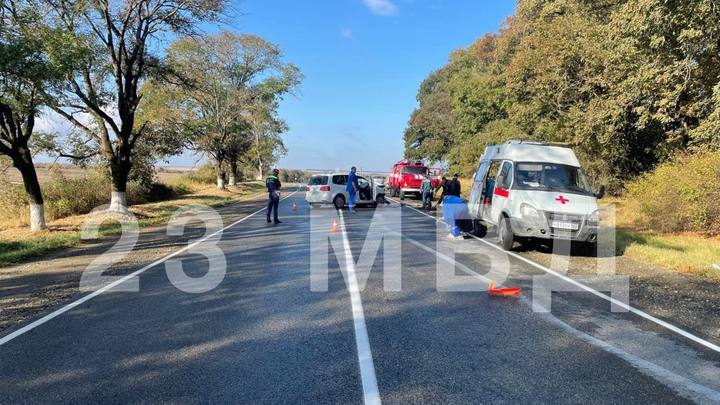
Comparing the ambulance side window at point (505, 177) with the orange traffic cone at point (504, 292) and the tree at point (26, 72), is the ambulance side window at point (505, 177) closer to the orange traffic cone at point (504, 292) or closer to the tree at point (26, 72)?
the orange traffic cone at point (504, 292)

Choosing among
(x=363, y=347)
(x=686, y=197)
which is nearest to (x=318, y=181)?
(x=686, y=197)

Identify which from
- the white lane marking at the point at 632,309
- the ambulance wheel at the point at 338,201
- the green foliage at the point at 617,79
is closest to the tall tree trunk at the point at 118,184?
the ambulance wheel at the point at 338,201

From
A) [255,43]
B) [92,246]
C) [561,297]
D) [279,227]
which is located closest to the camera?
[561,297]

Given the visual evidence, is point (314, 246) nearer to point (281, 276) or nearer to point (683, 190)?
point (281, 276)

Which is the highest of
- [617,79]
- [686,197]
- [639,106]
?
[617,79]

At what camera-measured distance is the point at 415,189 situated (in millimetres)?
29000

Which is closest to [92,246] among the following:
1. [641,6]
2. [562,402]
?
[562,402]

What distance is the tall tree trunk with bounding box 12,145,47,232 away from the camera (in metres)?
15.2

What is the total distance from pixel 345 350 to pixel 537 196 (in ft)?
24.7

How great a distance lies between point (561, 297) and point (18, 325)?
7.31 m

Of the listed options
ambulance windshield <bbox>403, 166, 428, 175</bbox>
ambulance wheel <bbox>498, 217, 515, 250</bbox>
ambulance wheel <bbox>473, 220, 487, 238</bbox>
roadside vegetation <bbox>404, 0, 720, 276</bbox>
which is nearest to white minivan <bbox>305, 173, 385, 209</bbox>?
ambulance windshield <bbox>403, 166, 428, 175</bbox>

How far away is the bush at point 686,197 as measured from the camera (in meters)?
12.3

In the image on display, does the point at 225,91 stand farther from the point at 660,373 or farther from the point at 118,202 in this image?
the point at 660,373

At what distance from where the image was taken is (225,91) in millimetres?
41406
